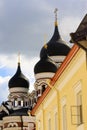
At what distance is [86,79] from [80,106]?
3.76 feet

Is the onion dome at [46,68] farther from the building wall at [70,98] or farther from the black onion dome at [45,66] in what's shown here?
the building wall at [70,98]

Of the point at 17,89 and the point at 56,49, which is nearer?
the point at 56,49

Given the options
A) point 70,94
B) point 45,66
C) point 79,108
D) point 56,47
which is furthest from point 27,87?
point 79,108

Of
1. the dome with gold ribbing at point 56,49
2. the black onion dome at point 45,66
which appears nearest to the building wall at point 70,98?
the black onion dome at point 45,66

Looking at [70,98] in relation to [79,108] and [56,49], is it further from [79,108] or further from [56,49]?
[56,49]

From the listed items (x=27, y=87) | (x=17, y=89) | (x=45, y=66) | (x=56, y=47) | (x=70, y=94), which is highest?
(x=56, y=47)

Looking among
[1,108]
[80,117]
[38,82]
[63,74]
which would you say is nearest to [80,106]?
[80,117]

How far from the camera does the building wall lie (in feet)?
39.2

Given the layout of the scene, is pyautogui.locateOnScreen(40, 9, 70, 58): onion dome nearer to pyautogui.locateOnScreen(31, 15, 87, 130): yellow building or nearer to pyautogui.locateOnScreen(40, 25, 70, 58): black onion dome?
pyautogui.locateOnScreen(40, 25, 70, 58): black onion dome

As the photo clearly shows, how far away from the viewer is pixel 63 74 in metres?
14.4

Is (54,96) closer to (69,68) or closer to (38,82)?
(69,68)

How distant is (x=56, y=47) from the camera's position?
52.4 metres

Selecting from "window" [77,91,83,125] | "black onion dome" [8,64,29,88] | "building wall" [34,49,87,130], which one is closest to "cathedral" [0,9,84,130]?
"black onion dome" [8,64,29,88]

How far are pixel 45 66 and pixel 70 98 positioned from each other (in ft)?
121
